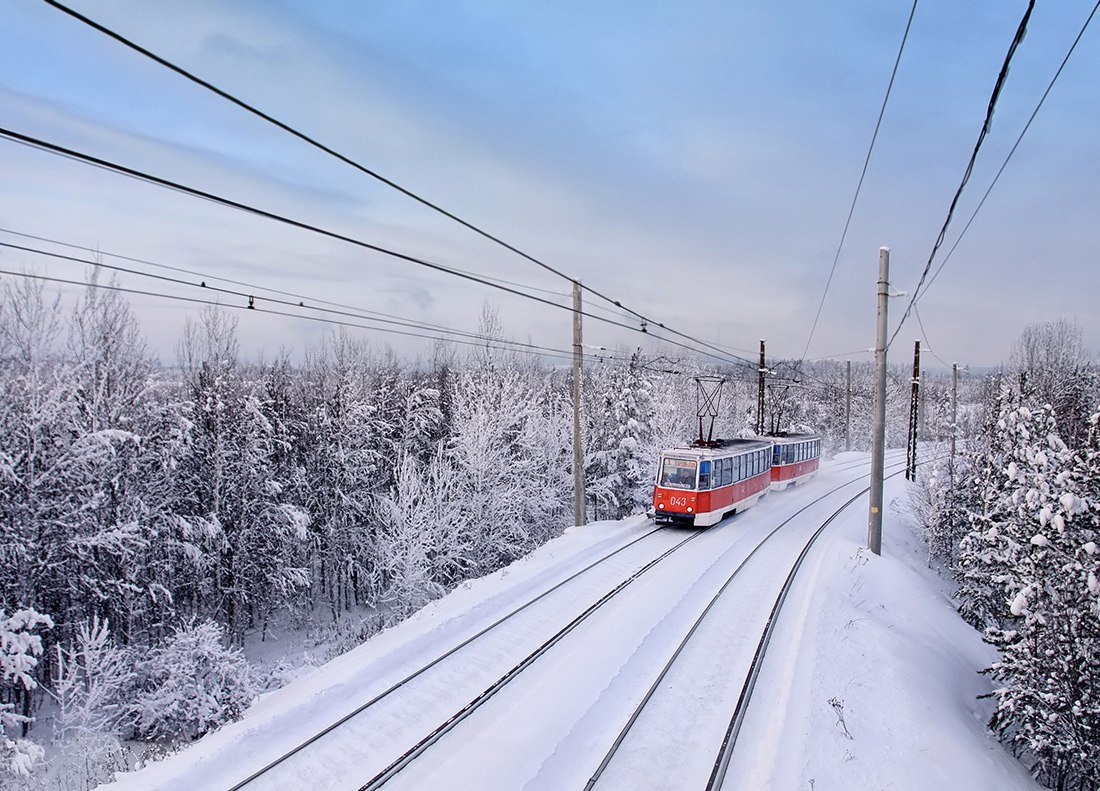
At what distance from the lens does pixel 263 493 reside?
23.6 metres

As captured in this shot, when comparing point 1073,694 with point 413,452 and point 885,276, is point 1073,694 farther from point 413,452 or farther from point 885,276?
point 413,452

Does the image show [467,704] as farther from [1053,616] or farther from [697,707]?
[1053,616]

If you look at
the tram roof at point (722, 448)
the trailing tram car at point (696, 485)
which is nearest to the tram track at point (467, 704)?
the trailing tram car at point (696, 485)

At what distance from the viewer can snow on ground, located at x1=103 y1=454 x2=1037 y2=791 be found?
6969mm

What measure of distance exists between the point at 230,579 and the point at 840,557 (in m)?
23.7

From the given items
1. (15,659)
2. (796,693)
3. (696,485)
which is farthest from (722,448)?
(15,659)

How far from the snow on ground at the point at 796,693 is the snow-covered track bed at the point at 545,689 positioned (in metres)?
0.05

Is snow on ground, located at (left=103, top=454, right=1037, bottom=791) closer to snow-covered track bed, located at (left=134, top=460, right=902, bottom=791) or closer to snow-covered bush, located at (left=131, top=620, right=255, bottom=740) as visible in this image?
snow-covered track bed, located at (left=134, top=460, right=902, bottom=791)

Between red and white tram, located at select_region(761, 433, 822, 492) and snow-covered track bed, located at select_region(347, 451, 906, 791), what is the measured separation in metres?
16.8

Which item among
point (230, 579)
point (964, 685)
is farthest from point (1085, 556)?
point (230, 579)

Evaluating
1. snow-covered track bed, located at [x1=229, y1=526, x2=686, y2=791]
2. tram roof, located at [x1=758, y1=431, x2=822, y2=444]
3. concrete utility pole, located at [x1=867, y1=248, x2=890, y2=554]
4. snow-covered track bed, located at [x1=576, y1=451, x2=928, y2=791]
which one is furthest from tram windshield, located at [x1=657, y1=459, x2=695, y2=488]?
tram roof, located at [x1=758, y1=431, x2=822, y2=444]

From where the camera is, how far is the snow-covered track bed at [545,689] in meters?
6.77

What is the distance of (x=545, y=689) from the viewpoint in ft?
28.5

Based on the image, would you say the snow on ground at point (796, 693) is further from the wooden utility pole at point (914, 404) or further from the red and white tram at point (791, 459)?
the wooden utility pole at point (914, 404)
